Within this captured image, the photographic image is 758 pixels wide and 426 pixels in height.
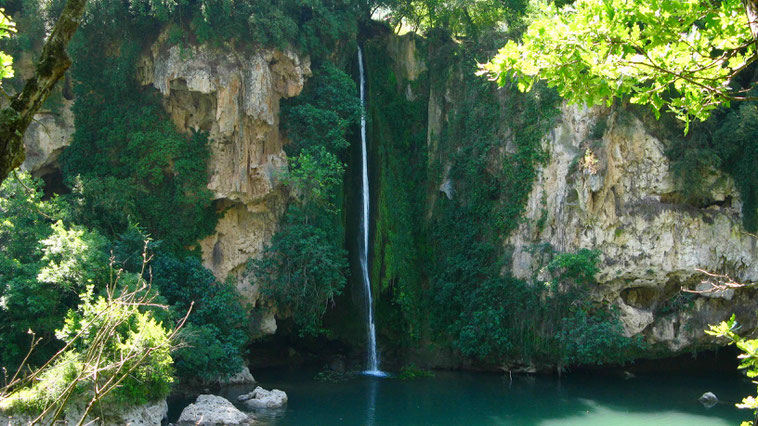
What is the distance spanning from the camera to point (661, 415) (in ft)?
49.9

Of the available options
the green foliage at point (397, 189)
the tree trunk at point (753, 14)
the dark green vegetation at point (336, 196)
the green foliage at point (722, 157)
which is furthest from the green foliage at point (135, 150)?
the tree trunk at point (753, 14)

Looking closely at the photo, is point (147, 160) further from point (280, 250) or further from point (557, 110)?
point (557, 110)

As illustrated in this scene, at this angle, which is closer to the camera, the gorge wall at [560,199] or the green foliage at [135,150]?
the gorge wall at [560,199]

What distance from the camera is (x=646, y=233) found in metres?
18.2

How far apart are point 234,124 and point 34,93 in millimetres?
16150

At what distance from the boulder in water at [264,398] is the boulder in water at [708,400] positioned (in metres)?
9.91

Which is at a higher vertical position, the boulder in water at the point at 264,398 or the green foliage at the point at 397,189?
the green foliage at the point at 397,189

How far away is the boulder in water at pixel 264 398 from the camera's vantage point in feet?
50.7

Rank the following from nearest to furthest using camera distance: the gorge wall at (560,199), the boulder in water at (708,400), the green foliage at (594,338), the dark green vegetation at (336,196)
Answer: the boulder in water at (708,400) < the dark green vegetation at (336,196) < the green foliage at (594,338) < the gorge wall at (560,199)

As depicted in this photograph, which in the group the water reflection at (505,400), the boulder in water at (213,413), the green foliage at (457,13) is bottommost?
the boulder in water at (213,413)

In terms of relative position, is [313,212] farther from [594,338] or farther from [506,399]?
[594,338]

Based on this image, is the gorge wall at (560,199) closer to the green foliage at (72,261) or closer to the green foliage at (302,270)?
the green foliage at (302,270)

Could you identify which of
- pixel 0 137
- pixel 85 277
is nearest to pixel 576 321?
pixel 85 277

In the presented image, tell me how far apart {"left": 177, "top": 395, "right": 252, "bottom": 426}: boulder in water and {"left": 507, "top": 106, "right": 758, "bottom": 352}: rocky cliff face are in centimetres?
887
